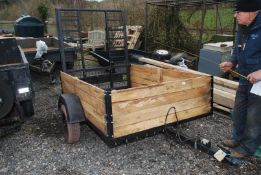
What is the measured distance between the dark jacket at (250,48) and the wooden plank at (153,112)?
2.48 feet

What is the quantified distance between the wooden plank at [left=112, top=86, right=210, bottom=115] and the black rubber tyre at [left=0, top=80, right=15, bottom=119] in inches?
70.3

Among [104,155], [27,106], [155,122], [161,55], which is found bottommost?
[104,155]

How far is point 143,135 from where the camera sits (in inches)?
142

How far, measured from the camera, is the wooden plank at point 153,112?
3406 millimetres

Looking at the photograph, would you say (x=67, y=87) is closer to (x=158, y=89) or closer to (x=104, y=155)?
(x=104, y=155)

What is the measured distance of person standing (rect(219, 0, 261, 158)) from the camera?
3.20 m

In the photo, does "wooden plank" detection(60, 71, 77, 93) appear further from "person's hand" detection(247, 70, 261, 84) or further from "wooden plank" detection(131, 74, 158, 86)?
"person's hand" detection(247, 70, 261, 84)

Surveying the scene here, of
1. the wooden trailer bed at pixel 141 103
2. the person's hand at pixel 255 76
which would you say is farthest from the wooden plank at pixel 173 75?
the person's hand at pixel 255 76

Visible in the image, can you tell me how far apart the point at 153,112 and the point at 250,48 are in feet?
4.70

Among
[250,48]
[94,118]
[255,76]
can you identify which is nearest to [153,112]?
[94,118]

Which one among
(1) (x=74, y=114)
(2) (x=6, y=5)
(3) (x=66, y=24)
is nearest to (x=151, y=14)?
(3) (x=66, y=24)

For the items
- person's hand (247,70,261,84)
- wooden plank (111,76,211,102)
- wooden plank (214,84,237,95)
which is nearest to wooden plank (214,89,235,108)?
wooden plank (214,84,237,95)

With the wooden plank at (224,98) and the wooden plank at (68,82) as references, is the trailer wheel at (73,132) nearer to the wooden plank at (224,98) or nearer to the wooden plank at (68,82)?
the wooden plank at (68,82)

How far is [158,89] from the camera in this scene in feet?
11.8
